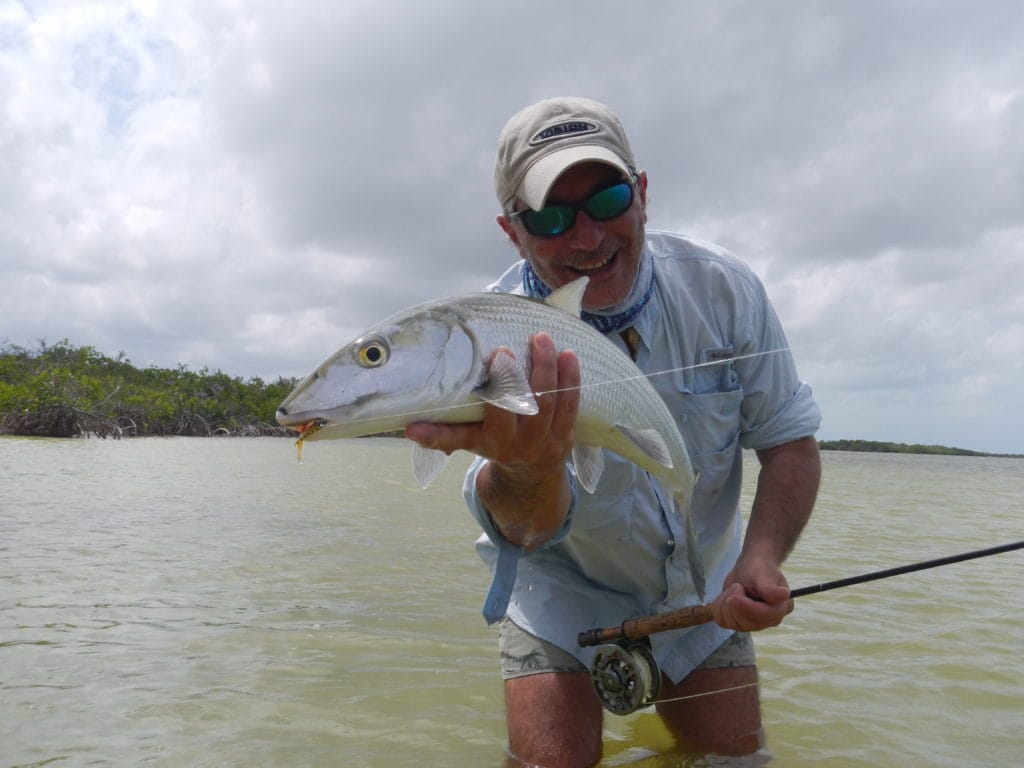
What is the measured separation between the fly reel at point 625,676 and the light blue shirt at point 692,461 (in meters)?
0.18

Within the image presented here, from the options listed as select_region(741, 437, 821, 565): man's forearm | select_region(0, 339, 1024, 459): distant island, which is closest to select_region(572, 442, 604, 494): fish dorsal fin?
select_region(741, 437, 821, 565): man's forearm

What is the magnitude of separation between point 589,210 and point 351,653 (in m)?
2.56

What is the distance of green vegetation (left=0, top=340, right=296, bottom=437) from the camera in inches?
995

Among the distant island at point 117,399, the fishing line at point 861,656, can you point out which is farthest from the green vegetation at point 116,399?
the fishing line at point 861,656

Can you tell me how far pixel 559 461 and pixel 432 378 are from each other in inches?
22.4

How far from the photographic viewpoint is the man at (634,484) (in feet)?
8.32

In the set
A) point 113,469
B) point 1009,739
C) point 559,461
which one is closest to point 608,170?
point 559,461

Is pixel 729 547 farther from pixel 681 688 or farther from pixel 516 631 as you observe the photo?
pixel 516 631

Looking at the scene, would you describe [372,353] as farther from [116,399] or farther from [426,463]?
[116,399]

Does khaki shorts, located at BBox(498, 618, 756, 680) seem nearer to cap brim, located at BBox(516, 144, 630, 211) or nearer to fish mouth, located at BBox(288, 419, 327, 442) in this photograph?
fish mouth, located at BBox(288, 419, 327, 442)

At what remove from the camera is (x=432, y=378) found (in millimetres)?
1812

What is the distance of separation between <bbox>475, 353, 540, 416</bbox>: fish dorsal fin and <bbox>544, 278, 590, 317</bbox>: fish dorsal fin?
36 cm

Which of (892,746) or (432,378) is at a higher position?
(432,378)

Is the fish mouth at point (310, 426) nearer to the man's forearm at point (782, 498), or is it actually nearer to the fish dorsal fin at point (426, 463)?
the fish dorsal fin at point (426, 463)
